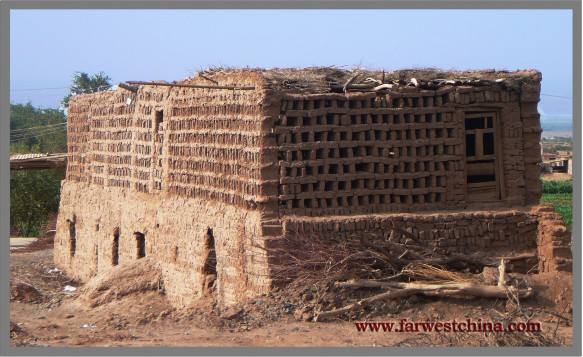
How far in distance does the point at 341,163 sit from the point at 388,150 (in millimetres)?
795

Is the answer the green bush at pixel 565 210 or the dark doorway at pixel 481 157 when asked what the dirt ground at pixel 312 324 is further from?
Result: the green bush at pixel 565 210

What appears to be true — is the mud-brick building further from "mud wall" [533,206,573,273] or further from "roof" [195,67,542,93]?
"mud wall" [533,206,573,273]

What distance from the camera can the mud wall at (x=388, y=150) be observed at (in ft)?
45.1

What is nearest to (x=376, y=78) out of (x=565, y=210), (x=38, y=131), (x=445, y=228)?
(x=445, y=228)

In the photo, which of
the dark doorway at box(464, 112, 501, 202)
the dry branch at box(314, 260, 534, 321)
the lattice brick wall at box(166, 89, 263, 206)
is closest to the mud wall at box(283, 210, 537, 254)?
the dark doorway at box(464, 112, 501, 202)

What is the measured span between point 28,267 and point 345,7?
46.8 feet

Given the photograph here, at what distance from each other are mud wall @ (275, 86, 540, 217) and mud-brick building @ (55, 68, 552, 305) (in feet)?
0.05

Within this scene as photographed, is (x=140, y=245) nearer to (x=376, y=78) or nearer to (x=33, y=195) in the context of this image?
(x=376, y=78)

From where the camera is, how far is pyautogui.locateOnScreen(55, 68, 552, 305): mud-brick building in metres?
13.7

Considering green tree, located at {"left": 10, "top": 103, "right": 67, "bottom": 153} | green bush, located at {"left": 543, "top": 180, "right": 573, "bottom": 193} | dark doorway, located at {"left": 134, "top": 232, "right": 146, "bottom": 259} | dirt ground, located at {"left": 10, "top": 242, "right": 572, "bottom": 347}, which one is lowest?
dirt ground, located at {"left": 10, "top": 242, "right": 572, "bottom": 347}

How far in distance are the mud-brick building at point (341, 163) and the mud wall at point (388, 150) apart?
2cm

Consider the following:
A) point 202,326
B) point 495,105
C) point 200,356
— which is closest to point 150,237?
point 202,326

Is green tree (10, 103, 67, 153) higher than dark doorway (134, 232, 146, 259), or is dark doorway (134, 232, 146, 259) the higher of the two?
green tree (10, 103, 67, 153)

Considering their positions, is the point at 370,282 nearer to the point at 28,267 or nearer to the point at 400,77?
the point at 400,77
